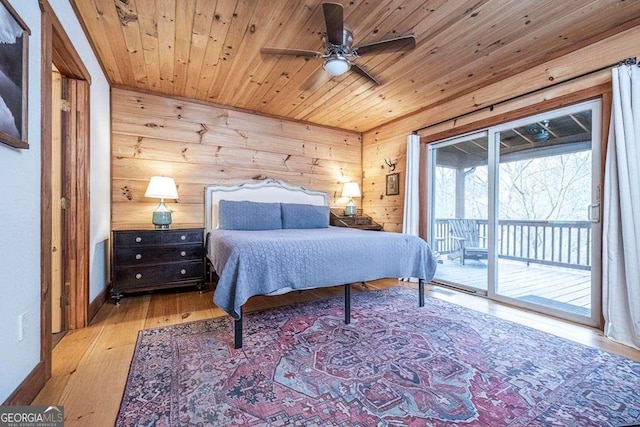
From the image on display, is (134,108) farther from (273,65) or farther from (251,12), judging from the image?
(251,12)

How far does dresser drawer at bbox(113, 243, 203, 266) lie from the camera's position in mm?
2834

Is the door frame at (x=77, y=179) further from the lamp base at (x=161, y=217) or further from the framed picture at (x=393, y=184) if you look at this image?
the framed picture at (x=393, y=184)

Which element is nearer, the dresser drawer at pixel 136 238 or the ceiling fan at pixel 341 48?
the ceiling fan at pixel 341 48

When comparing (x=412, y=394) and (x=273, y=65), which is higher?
(x=273, y=65)

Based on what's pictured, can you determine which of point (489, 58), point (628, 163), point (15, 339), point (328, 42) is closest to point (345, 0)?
point (328, 42)

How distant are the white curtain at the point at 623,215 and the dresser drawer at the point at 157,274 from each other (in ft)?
12.2

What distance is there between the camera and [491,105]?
3004mm

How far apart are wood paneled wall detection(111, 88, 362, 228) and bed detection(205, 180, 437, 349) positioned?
0.35m

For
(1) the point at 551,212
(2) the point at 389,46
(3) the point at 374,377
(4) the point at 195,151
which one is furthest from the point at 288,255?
(1) the point at 551,212

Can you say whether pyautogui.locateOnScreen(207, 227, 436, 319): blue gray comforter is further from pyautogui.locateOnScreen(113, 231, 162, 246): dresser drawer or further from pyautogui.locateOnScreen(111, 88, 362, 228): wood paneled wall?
pyautogui.locateOnScreen(111, 88, 362, 228): wood paneled wall

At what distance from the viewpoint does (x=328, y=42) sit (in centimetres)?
204

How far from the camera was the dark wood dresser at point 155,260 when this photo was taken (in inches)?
111

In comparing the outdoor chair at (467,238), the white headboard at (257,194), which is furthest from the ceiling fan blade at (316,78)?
the outdoor chair at (467,238)

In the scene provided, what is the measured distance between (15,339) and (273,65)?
2685mm
